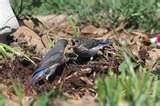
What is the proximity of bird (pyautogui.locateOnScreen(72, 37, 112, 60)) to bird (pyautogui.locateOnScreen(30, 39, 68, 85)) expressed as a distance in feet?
0.31

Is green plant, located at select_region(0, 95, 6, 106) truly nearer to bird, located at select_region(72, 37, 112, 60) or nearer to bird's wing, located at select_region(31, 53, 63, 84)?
bird's wing, located at select_region(31, 53, 63, 84)

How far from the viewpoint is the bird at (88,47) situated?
5.06 metres

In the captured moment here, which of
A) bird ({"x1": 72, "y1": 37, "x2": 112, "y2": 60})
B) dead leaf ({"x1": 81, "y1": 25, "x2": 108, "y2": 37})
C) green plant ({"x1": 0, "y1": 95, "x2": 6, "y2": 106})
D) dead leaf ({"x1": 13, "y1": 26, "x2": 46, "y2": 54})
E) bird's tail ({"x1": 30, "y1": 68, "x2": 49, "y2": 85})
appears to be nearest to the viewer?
green plant ({"x1": 0, "y1": 95, "x2": 6, "y2": 106})

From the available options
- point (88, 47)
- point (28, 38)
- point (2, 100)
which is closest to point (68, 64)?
point (88, 47)

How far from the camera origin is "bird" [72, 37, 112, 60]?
16.6 feet

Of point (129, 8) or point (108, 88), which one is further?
point (129, 8)

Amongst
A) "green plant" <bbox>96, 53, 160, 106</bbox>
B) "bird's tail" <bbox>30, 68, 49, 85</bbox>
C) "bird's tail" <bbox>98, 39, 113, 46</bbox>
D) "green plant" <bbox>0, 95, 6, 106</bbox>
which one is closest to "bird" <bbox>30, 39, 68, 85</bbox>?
"bird's tail" <bbox>30, 68, 49, 85</bbox>

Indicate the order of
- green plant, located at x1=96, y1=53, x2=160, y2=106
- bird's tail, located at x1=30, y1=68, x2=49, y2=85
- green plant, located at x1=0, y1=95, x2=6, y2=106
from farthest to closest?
bird's tail, located at x1=30, y1=68, x2=49, y2=85 < green plant, located at x1=0, y1=95, x2=6, y2=106 < green plant, located at x1=96, y1=53, x2=160, y2=106

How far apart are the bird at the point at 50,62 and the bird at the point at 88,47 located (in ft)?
0.31

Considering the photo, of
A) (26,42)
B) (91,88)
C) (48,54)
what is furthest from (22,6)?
(91,88)

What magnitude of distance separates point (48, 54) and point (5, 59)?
1.15 feet

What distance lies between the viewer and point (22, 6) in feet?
20.5

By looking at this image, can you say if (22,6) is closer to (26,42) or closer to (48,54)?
(26,42)

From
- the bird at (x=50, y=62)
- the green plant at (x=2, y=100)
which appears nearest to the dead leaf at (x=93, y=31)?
the bird at (x=50, y=62)
